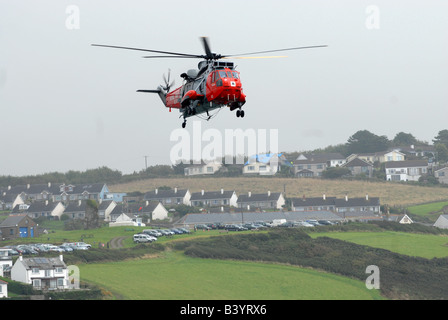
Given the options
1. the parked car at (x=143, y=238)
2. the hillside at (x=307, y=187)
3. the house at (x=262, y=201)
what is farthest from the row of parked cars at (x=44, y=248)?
the hillside at (x=307, y=187)

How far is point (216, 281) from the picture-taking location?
68.6 metres

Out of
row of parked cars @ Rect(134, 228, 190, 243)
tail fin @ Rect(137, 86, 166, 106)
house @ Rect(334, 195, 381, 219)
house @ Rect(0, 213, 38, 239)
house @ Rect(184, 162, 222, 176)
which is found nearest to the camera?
tail fin @ Rect(137, 86, 166, 106)

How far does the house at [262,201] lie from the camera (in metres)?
133

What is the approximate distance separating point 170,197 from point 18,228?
38557mm

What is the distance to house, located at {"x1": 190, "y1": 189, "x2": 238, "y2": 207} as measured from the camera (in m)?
137

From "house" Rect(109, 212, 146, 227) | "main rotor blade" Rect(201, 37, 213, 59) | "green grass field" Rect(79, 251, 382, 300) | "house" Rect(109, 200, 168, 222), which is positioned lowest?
"green grass field" Rect(79, 251, 382, 300)

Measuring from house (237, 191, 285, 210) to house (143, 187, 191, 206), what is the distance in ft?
36.8

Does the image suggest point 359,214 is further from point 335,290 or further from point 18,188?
point 18,188

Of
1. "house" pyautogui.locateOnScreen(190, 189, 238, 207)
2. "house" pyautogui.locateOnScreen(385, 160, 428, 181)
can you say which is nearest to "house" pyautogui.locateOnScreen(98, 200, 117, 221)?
"house" pyautogui.locateOnScreen(190, 189, 238, 207)

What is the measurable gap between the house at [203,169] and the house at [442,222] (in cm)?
6567

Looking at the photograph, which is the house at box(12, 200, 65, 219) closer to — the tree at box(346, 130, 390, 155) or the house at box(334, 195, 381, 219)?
the house at box(334, 195, 381, 219)

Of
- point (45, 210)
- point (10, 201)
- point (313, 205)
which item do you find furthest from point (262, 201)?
point (10, 201)

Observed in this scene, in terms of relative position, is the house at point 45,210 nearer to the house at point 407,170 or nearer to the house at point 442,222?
the house at point 442,222
